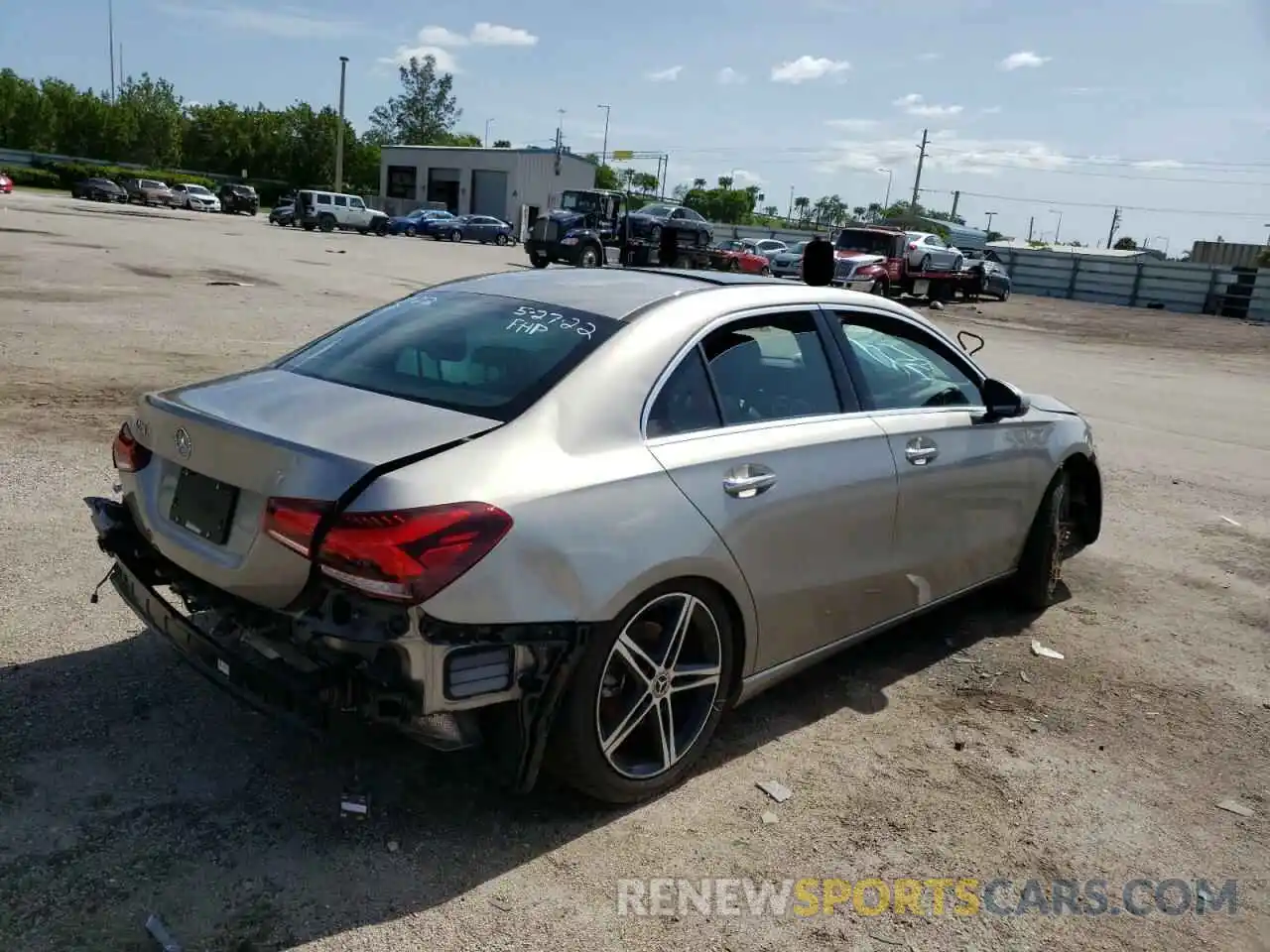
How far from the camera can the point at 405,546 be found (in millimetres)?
2678

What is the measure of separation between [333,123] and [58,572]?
89023mm

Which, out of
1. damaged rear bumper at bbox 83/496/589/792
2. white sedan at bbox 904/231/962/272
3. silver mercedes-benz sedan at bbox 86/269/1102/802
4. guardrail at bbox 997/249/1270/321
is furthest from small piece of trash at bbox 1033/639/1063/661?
guardrail at bbox 997/249/1270/321

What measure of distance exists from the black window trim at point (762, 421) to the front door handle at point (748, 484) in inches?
6.9

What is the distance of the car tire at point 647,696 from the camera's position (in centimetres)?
303

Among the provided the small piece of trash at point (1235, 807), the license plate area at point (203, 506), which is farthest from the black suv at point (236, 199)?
the small piece of trash at point (1235, 807)

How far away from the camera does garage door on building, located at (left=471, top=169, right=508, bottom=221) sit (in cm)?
7431

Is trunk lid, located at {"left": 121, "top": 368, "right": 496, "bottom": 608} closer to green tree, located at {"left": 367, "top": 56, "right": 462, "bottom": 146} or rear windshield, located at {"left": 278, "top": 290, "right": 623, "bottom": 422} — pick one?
rear windshield, located at {"left": 278, "top": 290, "right": 623, "bottom": 422}

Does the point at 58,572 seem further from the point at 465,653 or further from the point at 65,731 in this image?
the point at 465,653

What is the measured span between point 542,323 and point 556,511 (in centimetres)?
96

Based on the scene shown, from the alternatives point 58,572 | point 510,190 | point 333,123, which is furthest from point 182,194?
point 58,572

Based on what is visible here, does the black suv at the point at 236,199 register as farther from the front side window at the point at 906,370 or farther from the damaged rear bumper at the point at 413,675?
the damaged rear bumper at the point at 413,675

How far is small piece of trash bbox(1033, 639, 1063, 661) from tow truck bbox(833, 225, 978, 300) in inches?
895

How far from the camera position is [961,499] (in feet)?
14.7

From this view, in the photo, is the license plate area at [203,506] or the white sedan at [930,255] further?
the white sedan at [930,255]
